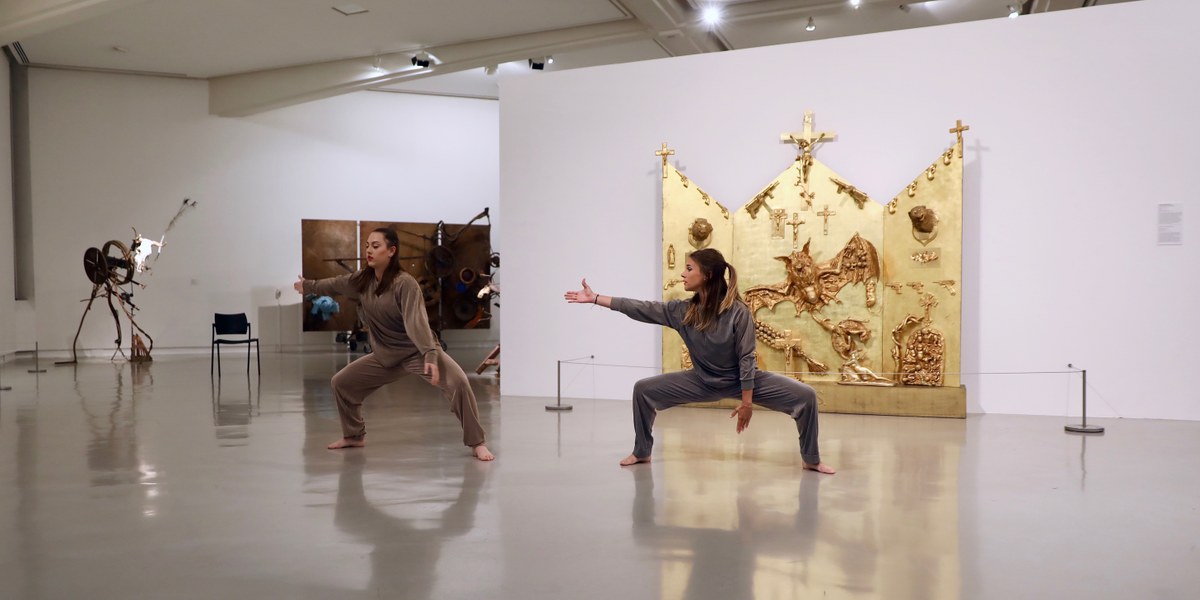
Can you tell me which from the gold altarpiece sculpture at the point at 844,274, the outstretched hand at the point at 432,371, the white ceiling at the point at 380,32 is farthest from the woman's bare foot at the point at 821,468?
the white ceiling at the point at 380,32

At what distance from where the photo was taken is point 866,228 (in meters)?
7.05

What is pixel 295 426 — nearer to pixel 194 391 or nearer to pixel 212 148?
pixel 194 391

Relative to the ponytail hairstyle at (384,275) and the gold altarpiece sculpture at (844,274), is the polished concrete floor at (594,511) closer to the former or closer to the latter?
the gold altarpiece sculpture at (844,274)

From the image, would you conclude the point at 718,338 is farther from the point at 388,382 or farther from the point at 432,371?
the point at 388,382

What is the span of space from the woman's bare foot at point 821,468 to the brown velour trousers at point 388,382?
188 cm

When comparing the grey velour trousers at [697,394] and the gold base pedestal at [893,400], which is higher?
the grey velour trousers at [697,394]

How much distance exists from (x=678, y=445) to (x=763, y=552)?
235 cm

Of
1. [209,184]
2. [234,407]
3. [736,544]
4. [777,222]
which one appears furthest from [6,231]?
[736,544]

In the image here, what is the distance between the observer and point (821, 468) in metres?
4.71

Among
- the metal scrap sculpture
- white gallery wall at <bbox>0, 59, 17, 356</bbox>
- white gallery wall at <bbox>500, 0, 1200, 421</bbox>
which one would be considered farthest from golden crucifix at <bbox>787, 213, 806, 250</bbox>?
white gallery wall at <bbox>0, 59, 17, 356</bbox>

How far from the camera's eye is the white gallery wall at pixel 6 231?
472 inches

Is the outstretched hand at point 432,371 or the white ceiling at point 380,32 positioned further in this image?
the white ceiling at point 380,32

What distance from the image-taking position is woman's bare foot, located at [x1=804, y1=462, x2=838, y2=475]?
15.3 feet

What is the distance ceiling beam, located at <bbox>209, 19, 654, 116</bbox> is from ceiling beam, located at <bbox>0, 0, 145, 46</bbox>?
3819mm
